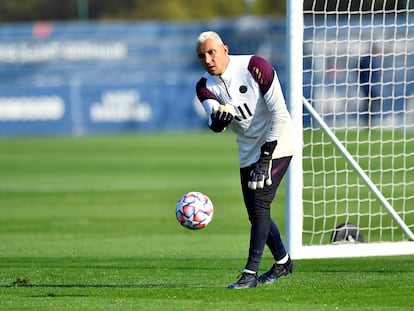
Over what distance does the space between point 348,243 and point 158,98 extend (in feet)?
93.3

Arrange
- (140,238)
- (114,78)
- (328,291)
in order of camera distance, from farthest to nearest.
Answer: (114,78)
(140,238)
(328,291)

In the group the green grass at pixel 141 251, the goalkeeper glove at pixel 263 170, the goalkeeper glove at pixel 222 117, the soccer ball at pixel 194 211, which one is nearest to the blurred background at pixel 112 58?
the green grass at pixel 141 251

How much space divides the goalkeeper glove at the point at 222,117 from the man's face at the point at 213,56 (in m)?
0.37

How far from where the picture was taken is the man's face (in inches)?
352

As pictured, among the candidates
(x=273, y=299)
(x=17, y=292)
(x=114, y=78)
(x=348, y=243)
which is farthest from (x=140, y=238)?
(x=114, y=78)

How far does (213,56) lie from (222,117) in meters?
0.54

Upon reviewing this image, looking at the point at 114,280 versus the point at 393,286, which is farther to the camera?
the point at 114,280

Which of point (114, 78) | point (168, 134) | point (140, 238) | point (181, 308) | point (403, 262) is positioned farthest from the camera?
point (114, 78)

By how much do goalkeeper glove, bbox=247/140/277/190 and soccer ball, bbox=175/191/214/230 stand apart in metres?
0.48

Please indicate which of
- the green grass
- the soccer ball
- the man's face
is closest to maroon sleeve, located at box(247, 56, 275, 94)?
the man's face

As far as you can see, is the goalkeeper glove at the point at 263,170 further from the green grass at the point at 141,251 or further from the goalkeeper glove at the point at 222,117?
the green grass at the point at 141,251

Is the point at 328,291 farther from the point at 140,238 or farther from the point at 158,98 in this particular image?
the point at 158,98

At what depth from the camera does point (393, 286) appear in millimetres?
9391

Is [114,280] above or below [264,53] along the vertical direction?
below
